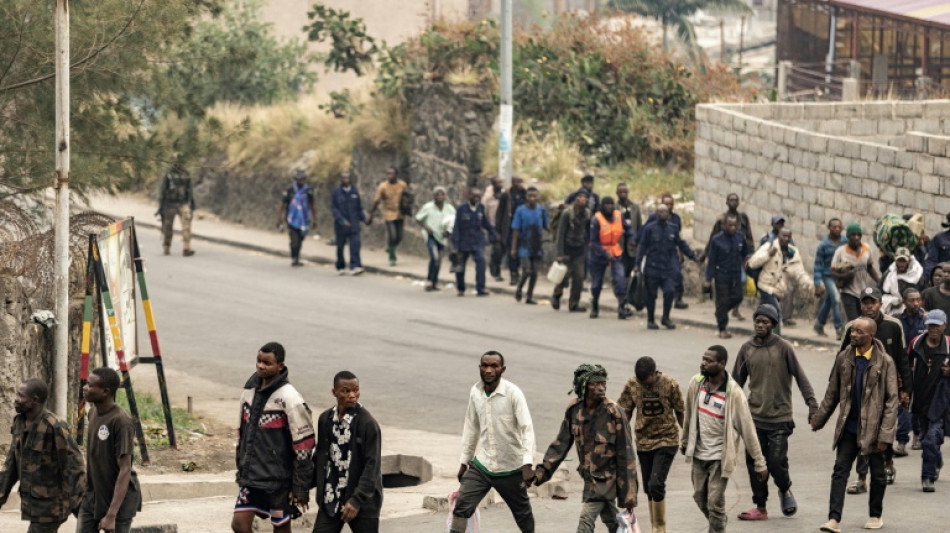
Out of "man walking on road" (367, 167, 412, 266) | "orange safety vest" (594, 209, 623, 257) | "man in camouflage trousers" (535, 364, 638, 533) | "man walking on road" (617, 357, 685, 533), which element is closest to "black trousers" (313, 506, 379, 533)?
"man in camouflage trousers" (535, 364, 638, 533)

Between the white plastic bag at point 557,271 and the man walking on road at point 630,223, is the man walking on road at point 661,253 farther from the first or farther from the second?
the white plastic bag at point 557,271

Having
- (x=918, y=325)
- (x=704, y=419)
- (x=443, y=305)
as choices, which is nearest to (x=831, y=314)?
(x=443, y=305)

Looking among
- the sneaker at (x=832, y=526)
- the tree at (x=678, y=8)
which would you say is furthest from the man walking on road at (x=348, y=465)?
the tree at (x=678, y=8)

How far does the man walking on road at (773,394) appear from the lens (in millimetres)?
12320

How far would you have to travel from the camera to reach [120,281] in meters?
14.8

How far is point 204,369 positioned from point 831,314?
831 centimetres

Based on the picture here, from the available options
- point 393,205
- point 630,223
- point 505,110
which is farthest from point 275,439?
point 393,205

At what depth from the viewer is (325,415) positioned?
404 inches

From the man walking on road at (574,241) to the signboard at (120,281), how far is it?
8.82 metres

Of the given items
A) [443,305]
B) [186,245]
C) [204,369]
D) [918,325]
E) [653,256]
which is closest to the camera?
[918,325]

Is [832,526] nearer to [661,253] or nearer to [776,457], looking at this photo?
[776,457]

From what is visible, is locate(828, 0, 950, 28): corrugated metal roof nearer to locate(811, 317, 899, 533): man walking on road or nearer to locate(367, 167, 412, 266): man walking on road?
locate(367, 167, 412, 266): man walking on road

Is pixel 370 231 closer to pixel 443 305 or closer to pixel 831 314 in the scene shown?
pixel 443 305

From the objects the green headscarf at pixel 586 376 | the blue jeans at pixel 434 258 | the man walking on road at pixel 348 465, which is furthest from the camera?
the blue jeans at pixel 434 258
